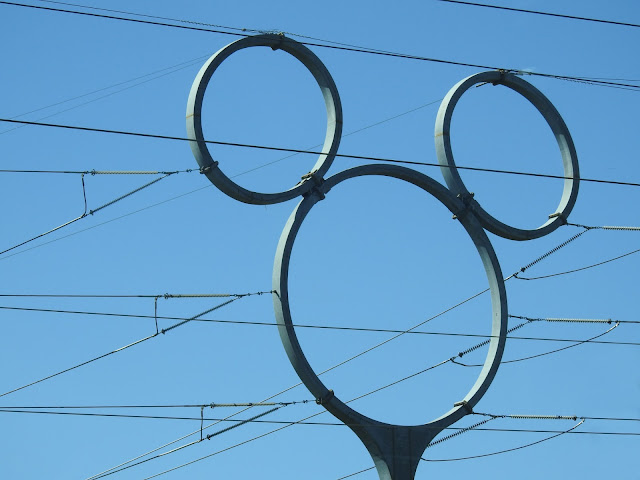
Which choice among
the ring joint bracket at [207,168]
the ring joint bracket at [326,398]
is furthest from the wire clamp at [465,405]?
the ring joint bracket at [207,168]

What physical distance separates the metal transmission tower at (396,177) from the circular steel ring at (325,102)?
21 mm

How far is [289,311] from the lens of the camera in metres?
31.6

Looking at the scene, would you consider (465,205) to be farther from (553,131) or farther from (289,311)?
(289,311)

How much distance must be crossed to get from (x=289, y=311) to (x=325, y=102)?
527cm

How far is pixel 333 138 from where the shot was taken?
33531 millimetres

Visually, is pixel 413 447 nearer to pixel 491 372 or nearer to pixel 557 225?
pixel 491 372

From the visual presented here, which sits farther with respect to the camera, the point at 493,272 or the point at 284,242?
the point at 493,272

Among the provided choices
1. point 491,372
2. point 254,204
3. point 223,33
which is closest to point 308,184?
point 254,204

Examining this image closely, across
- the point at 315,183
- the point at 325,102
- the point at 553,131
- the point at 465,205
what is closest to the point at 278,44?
the point at 325,102

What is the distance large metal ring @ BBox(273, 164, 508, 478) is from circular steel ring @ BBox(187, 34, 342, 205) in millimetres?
428

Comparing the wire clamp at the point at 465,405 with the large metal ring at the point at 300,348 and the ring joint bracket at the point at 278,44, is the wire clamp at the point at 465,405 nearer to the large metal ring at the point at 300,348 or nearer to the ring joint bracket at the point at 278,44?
the large metal ring at the point at 300,348

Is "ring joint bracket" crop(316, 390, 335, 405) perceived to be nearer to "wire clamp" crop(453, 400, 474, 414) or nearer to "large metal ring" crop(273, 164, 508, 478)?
"large metal ring" crop(273, 164, 508, 478)

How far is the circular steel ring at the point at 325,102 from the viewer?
31672 millimetres

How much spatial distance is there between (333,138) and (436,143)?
2956 millimetres
